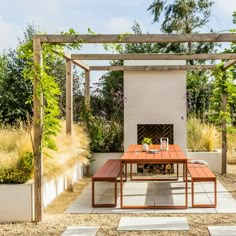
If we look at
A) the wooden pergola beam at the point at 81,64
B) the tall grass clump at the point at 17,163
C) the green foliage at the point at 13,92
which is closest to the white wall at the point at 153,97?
the wooden pergola beam at the point at 81,64

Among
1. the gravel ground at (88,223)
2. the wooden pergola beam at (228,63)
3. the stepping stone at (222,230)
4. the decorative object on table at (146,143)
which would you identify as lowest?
the gravel ground at (88,223)

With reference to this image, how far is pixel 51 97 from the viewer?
252 inches

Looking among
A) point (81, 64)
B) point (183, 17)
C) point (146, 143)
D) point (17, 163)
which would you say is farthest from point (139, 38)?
point (183, 17)

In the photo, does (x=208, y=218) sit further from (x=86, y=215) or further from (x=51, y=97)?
(x=51, y=97)

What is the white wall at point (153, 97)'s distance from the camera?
37.4 feet

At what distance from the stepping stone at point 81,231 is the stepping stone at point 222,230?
4.24ft

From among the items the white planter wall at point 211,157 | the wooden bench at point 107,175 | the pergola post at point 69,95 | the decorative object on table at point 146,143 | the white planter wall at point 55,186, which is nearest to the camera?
the wooden bench at point 107,175

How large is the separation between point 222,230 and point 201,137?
637 cm

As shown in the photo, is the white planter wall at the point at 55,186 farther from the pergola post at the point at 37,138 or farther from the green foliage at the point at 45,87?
the green foliage at the point at 45,87

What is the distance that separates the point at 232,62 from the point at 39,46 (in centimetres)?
474

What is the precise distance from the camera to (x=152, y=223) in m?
5.94

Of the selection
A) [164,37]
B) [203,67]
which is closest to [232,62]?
[203,67]

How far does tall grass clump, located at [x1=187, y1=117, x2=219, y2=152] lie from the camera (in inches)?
458

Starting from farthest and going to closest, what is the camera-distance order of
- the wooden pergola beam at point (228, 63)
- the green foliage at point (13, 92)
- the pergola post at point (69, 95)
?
the green foliage at point (13, 92) → the wooden pergola beam at point (228, 63) → the pergola post at point (69, 95)
